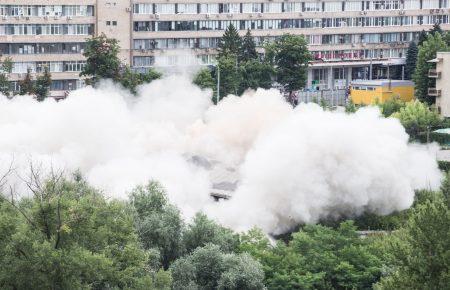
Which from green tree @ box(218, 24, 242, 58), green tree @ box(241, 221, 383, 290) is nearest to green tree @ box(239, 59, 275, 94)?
green tree @ box(218, 24, 242, 58)

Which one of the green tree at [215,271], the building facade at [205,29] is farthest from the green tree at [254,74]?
the green tree at [215,271]

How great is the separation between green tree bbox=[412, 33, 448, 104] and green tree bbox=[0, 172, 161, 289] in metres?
35.3

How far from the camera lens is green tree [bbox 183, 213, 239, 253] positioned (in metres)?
30.4

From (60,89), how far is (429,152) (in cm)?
2469

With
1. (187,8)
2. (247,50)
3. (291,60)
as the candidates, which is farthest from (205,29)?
(291,60)

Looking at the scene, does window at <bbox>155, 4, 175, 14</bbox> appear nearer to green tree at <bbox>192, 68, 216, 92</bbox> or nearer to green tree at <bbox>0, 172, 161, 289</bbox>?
green tree at <bbox>192, 68, 216, 92</bbox>

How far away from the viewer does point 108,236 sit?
26.1 meters

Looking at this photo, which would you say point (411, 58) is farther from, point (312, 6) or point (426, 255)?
point (426, 255)

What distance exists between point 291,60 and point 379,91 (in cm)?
502

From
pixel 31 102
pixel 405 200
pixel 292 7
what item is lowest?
pixel 405 200

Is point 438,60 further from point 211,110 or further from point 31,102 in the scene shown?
point 31,102

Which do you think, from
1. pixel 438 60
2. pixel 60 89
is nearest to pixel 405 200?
pixel 438 60

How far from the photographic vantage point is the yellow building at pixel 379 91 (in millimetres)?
62594

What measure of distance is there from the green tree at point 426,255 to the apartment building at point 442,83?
32.5 meters
